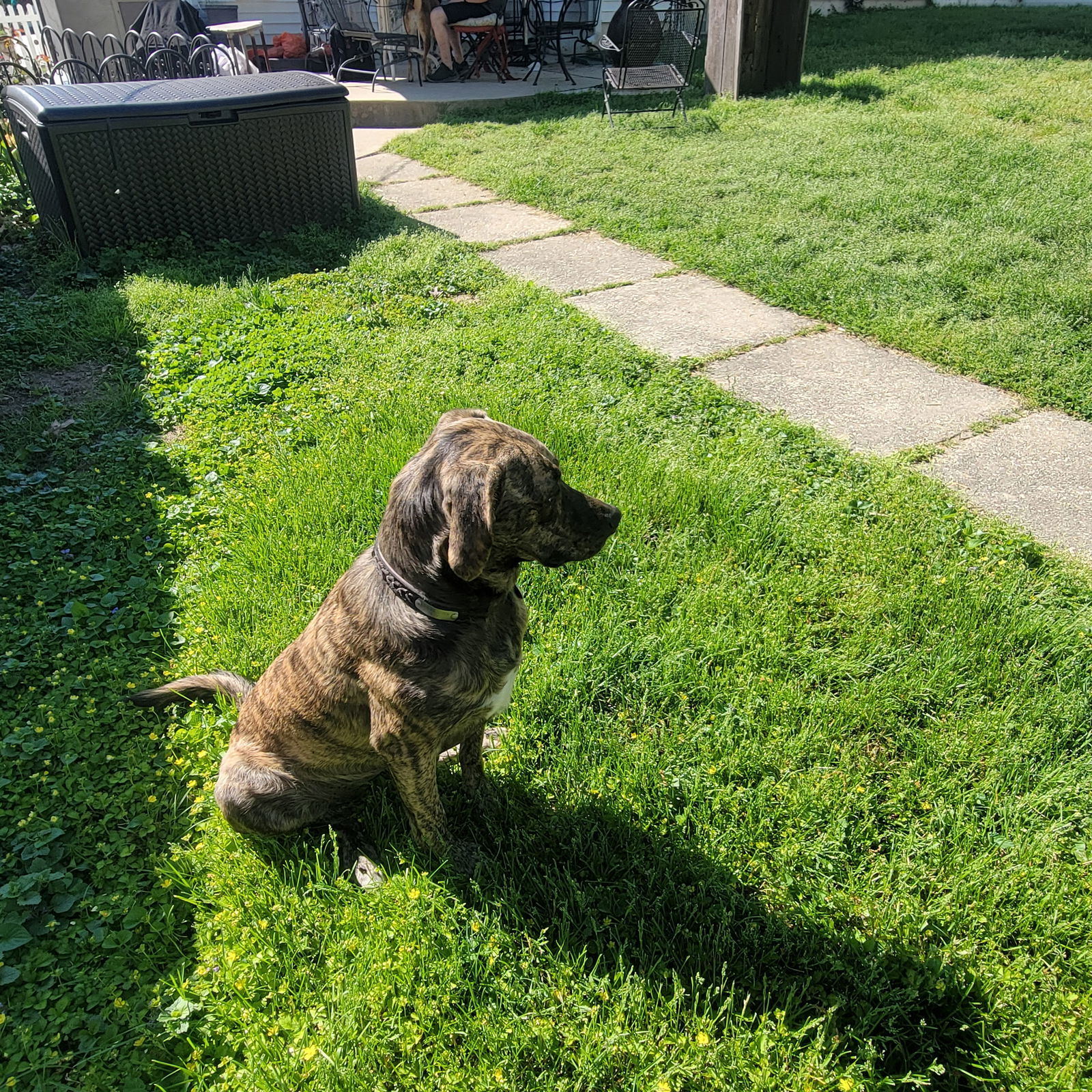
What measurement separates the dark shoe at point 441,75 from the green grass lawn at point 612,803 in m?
11.8

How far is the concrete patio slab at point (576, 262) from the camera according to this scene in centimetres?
638

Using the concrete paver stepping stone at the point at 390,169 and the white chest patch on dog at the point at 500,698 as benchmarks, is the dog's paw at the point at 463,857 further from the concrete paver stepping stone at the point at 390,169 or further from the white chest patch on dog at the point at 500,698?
the concrete paver stepping stone at the point at 390,169

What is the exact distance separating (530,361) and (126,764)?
3.16m

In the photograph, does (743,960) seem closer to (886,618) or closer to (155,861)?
(886,618)

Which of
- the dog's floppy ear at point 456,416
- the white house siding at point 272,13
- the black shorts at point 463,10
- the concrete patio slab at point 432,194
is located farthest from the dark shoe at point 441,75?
the dog's floppy ear at point 456,416

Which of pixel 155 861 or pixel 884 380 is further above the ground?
pixel 884 380

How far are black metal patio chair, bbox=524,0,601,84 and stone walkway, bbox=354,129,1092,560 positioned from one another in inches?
333

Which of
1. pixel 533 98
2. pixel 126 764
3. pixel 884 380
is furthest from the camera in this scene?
pixel 533 98

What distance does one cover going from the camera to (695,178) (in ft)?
26.6

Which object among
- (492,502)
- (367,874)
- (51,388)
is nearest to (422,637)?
(492,502)

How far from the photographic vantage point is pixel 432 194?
28.5 ft

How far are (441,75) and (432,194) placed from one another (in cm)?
690

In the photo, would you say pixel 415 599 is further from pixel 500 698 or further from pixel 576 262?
pixel 576 262

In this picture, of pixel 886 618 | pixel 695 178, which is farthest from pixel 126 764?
pixel 695 178
